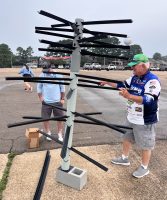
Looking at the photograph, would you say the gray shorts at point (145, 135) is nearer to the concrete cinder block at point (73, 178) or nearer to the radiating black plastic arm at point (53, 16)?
the concrete cinder block at point (73, 178)

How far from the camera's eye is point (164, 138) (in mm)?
5832

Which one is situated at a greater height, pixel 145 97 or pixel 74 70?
pixel 74 70

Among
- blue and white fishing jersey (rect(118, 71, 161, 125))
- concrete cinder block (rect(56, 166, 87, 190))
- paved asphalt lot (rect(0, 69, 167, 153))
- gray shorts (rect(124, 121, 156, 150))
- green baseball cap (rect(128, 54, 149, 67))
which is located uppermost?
green baseball cap (rect(128, 54, 149, 67))

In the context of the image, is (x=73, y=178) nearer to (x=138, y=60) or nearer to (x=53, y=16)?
(x=138, y=60)

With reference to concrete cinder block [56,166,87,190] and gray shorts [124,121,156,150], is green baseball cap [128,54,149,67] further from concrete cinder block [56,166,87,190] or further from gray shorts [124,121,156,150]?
concrete cinder block [56,166,87,190]

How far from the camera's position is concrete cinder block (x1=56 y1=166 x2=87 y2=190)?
3.58m

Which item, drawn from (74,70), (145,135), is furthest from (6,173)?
(145,135)

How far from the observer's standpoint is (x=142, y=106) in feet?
12.4

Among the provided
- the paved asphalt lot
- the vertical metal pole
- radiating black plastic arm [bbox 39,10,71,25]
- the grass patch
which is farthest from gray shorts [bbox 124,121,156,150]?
the grass patch

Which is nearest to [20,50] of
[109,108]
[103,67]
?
[103,67]

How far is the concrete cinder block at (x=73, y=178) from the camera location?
3584mm

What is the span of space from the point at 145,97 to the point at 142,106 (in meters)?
0.39

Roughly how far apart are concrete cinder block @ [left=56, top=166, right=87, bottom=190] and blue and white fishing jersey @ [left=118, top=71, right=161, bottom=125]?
1.04m

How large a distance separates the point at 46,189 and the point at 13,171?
719mm
